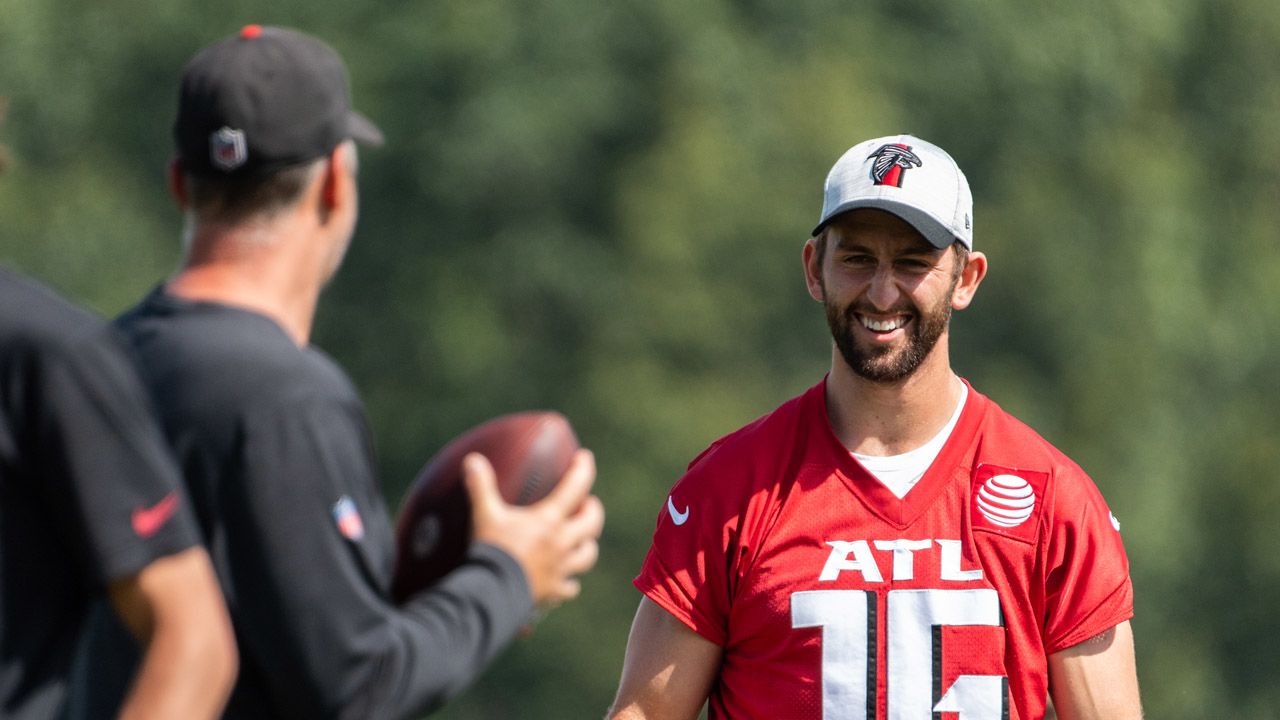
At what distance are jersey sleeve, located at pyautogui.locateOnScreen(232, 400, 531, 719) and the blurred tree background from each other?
21.5 m

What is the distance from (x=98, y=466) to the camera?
3.00 m

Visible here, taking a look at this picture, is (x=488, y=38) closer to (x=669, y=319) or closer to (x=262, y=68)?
(x=669, y=319)

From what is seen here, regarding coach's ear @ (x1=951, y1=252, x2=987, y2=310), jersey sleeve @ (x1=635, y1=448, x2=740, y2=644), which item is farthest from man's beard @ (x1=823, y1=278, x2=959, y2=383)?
jersey sleeve @ (x1=635, y1=448, x2=740, y2=644)

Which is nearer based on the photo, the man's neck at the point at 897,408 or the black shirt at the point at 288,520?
the black shirt at the point at 288,520

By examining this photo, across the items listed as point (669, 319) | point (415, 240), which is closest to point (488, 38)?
point (415, 240)

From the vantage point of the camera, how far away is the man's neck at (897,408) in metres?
4.77

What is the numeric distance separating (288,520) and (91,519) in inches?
10.9

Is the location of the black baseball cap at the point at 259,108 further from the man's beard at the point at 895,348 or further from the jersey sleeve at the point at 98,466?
the man's beard at the point at 895,348

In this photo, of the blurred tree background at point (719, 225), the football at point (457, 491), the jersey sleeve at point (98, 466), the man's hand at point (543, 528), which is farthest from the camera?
the blurred tree background at point (719, 225)

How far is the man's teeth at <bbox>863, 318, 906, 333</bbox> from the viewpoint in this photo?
4.72 meters

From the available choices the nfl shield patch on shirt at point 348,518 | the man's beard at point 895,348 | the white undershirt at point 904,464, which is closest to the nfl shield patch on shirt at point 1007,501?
the white undershirt at point 904,464

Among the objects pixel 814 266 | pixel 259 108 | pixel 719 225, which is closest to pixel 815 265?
pixel 814 266

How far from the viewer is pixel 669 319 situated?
1046 inches

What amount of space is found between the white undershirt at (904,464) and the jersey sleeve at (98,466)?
2.06 metres
